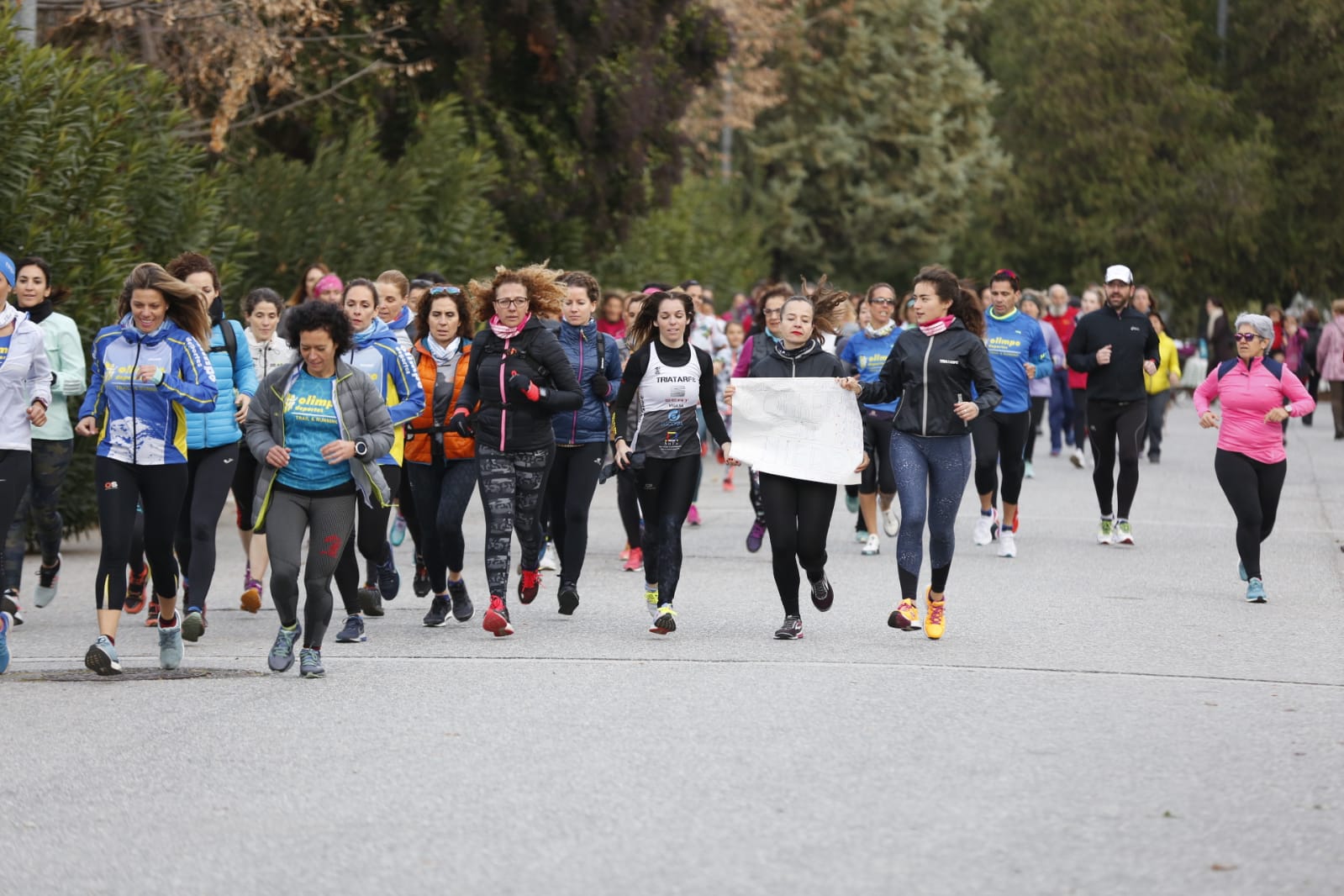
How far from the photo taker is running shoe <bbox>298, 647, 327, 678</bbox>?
9211 millimetres

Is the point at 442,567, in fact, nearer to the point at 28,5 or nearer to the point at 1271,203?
the point at 28,5

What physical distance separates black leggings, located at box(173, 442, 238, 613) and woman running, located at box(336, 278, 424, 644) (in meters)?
0.66

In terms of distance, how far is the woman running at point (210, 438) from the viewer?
9.95m

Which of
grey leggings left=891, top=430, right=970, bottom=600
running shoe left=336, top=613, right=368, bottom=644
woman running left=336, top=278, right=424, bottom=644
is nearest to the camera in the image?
woman running left=336, top=278, right=424, bottom=644

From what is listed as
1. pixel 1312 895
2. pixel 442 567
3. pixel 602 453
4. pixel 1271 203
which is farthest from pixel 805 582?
pixel 1271 203

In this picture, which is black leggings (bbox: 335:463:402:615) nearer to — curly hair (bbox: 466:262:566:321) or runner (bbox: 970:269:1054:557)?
curly hair (bbox: 466:262:566:321)

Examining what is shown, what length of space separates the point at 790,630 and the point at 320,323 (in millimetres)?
2904

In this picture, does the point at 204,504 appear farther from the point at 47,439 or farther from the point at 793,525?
the point at 793,525

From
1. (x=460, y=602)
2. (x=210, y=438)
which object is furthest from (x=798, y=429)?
(x=210, y=438)

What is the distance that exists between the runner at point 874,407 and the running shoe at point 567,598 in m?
3.38

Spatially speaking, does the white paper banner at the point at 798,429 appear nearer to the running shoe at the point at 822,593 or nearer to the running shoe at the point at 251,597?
the running shoe at the point at 822,593

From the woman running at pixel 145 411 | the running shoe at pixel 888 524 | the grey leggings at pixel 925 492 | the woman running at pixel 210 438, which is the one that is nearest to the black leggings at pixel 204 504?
the woman running at pixel 210 438

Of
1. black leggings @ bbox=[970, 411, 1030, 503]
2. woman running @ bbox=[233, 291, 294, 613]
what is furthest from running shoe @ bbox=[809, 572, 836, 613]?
black leggings @ bbox=[970, 411, 1030, 503]

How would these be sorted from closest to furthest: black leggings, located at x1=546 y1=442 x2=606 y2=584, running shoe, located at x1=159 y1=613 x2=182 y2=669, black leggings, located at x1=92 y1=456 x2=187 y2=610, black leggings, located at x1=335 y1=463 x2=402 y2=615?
black leggings, located at x1=92 y1=456 x2=187 y2=610 < running shoe, located at x1=159 y1=613 x2=182 y2=669 < black leggings, located at x1=335 y1=463 x2=402 y2=615 < black leggings, located at x1=546 y1=442 x2=606 y2=584
